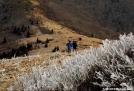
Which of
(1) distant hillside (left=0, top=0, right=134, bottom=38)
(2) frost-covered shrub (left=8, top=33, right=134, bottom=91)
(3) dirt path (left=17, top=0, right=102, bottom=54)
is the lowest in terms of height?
(3) dirt path (left=17, top=0, right=102, bottom=54)

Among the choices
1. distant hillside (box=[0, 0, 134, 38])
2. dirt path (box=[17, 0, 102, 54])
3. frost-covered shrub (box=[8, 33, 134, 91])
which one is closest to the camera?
frost-covered shrub (box=[8, 33, 134, 91])

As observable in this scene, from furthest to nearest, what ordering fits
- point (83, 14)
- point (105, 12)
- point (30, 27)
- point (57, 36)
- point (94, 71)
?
point (105, 12)
point (83, 14)
point (30, 27)
point (57, 36)
point (94, 71)

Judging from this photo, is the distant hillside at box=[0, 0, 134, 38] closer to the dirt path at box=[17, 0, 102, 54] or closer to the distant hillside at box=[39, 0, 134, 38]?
the distant hillside at box=[39, 0, 134, 38]

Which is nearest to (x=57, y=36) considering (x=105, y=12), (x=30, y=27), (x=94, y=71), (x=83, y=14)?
(x=30, y=27)

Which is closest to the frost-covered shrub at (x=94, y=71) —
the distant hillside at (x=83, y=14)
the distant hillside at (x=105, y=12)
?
the distant hillside at (x=83, y=14)

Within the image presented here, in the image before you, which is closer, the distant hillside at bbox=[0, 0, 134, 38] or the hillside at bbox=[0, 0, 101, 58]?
the hillside at bbox=[0, 0, 101, 58]

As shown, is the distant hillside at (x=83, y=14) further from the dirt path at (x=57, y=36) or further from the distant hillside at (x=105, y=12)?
the dirt path at (x=57, y=36)

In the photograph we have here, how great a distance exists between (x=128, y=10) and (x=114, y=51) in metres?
166

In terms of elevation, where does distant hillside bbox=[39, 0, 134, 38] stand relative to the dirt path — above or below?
above

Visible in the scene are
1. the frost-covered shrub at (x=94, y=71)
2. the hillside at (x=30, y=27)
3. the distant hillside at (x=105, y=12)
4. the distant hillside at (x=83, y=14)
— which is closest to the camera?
the frost-covered shrub at (x=94, y=71)

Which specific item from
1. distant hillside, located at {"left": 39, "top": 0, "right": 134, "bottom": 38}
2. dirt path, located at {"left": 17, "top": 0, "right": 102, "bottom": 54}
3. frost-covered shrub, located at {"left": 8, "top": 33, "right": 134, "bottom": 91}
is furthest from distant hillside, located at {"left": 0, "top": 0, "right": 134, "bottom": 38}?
frost-covered shrub, located at {"left": 8, "top": 33, "right": 134, "bottom": 91}

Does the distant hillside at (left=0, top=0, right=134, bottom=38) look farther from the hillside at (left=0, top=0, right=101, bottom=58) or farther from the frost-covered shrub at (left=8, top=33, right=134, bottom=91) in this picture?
the frost-covered shrub at (left=8, top=33, right=134, bottom=91)

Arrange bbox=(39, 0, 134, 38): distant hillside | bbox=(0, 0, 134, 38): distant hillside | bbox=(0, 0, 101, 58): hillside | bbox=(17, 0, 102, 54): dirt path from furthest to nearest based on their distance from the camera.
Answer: bbox=(39, 0, 134, 38): distant hillside, bbox=(0, 0, 134, 38): distant hillside, bbox=(0, 0, 101, 58): hillside, bbox=(17, 0, 102, 54): dirt path

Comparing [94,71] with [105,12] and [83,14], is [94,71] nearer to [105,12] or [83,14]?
[83,14]
